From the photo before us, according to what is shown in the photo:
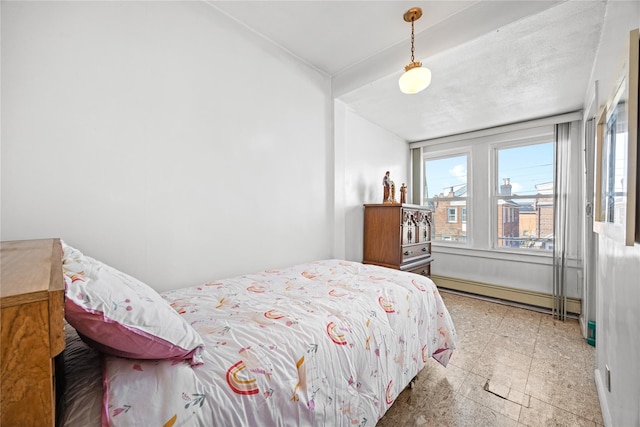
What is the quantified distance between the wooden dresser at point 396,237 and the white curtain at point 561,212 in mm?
1517

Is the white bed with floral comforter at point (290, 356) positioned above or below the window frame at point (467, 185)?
below

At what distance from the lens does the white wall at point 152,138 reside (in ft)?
4.27

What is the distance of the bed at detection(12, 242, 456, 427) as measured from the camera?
669mm

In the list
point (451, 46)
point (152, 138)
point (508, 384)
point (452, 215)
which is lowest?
point (508, 384)

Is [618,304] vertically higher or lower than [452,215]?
lower

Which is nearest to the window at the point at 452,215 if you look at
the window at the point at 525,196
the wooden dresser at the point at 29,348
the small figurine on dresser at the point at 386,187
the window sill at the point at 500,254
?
the window sill at the point at 500,254

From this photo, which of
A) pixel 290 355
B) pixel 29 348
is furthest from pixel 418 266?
pixel 29 348

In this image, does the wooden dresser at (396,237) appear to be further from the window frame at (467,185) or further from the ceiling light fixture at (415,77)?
the ceiling light fixture at (415,77)

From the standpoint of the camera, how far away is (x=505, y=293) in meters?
3.64

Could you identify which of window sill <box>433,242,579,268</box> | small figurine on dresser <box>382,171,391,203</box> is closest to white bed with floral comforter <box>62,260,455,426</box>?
small figurine on dresser <box>382,171,391,203</box>

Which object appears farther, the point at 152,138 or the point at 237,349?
the point at 152,138

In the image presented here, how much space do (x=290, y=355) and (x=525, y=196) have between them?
4089mm

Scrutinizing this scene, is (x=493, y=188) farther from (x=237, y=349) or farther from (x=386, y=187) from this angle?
(x=237, y=349)

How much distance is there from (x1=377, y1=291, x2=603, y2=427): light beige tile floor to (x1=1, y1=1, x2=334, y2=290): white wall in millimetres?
1510
